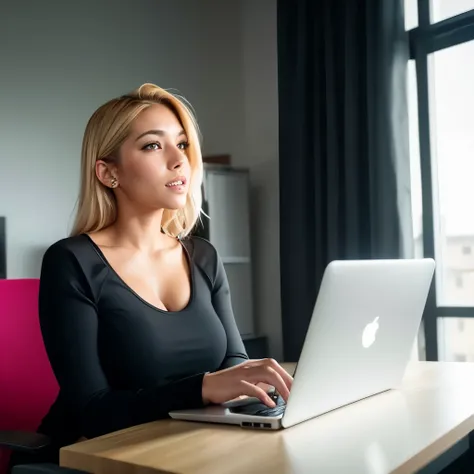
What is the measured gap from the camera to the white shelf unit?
3012 millimetres

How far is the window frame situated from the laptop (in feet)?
5.51

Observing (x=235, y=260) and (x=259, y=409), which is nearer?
(x=259, y=409)

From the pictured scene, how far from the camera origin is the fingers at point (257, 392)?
97 cm

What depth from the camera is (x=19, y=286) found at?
1457mm

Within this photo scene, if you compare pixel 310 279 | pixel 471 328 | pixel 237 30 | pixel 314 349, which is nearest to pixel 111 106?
pixel 314 349

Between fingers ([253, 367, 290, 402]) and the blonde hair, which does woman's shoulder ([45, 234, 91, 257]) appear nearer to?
the blonde hair

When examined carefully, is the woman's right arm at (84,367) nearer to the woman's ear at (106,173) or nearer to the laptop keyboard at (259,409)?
the laptop keyboard at (259,409)

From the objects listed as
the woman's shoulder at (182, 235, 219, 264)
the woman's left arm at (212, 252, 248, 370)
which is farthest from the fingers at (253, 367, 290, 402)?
the woman's shoulder at (182, 235, 219, 264)

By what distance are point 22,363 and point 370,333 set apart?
805mm

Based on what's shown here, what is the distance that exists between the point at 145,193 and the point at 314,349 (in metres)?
0.59

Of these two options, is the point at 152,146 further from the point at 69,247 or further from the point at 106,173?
the point at 69,247

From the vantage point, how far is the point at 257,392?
0.97 metres

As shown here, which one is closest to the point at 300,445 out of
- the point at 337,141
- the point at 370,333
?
the point at 370,333

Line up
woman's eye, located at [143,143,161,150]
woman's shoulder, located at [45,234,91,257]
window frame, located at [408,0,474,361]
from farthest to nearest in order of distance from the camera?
window frame, located at [408,0,474,361]
woman's eye, located at [143,143,161,150]
woman's shoulder, located at [45,234,91,257]
